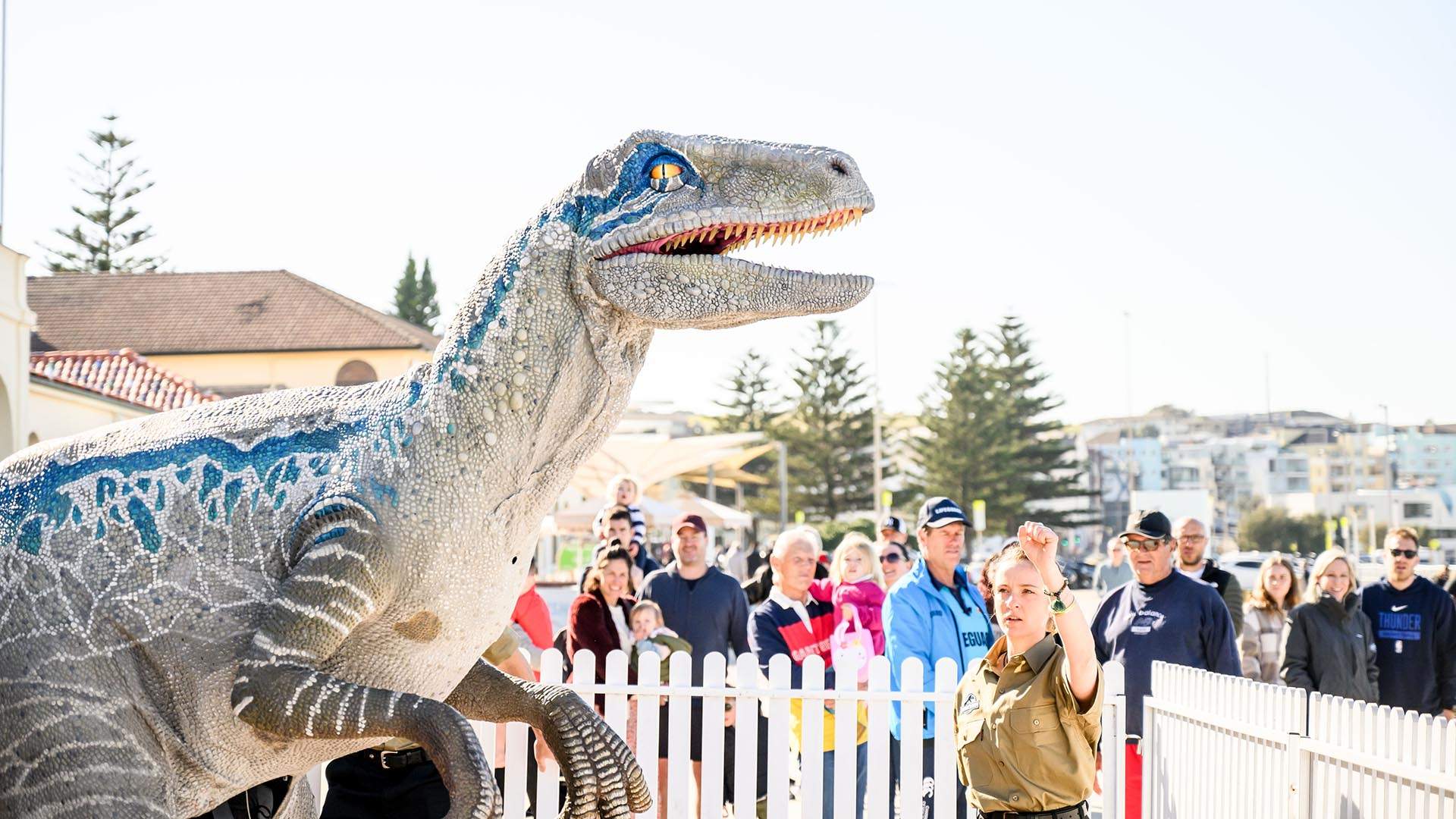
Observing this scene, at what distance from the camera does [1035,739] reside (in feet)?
14.3

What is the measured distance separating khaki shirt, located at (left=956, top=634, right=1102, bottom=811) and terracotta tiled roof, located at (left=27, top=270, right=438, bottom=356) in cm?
3861

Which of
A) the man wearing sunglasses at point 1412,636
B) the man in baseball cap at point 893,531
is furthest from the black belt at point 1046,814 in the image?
the man in baseball cap at point 893,531

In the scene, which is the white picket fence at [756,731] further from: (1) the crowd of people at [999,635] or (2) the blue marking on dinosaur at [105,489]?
(2) the blue marking on dinosaur at [105,489]

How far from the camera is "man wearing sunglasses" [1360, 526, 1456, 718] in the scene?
334 inches

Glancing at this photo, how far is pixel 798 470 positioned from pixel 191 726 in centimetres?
6301

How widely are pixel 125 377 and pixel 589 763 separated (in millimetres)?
28428

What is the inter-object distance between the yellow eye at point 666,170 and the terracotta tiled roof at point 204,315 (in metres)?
39.1

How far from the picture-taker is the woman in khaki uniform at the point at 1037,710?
4.24 meters

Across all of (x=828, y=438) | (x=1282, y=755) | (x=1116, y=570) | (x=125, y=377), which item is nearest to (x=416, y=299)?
(x=828, y=438)

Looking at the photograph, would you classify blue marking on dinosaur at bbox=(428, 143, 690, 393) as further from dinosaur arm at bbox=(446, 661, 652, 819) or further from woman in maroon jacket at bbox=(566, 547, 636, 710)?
woman in maroon jacket at bbox=(566, 547, 636, 710)

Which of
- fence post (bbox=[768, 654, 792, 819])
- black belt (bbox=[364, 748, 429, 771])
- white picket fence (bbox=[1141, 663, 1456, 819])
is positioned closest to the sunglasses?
white picket fence (bbox=[1141, 663, 1456, 819])

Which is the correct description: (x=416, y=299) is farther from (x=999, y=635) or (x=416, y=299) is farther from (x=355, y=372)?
(x=999, y=635)

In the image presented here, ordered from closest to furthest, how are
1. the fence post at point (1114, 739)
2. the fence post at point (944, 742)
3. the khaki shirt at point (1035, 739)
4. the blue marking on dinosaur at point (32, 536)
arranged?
1. the blue marking on dinosaur at point (32, 536)
2. the khaki shirt at point (1035, 739)
3. the fence post at point (1114, 739)
4. the fence post at point (944, 742)

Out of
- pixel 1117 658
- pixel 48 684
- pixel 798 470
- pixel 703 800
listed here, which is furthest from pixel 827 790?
pixel 798 470
